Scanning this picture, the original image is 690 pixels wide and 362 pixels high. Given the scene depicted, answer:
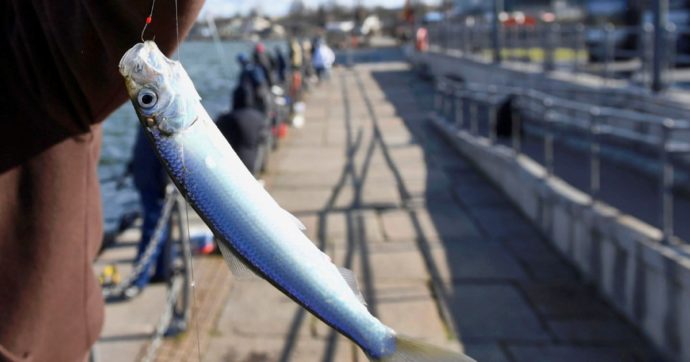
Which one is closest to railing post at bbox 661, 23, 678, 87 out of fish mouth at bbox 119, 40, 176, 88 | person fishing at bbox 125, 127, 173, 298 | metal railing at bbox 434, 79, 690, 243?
metal railing at bbox 434, 79, 690, 243

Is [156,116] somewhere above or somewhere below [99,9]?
below

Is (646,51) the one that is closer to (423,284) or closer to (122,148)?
(423,284)

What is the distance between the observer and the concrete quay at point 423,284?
5766mm

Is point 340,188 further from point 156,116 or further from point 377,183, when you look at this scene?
point 156,116

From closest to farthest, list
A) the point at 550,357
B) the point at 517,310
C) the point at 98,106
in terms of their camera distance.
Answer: the point at 98,106, the point at 550,357, the point at 517,310

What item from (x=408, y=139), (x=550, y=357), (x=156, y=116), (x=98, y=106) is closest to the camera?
(x=156, y=116)

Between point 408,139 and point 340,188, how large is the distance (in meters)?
5.04

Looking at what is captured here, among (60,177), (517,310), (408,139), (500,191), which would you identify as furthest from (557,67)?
(60,177)

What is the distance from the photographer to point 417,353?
1.62m

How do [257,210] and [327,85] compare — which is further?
[327,85]

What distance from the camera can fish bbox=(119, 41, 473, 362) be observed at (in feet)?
4.86

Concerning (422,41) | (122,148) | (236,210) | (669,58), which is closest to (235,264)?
(236,210)

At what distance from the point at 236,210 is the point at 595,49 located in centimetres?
1699

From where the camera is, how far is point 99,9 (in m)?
1.92
